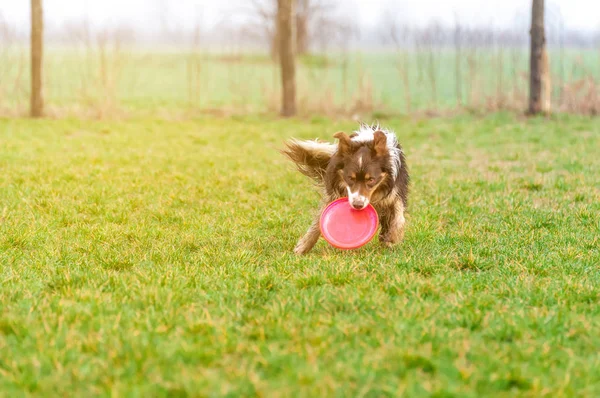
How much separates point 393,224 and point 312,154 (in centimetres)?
98

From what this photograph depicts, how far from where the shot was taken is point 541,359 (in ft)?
11.0

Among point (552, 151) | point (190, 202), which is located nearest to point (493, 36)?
point (552, 151)

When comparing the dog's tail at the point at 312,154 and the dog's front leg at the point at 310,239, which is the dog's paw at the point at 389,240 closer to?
the dog's front leg at the point at 310,239

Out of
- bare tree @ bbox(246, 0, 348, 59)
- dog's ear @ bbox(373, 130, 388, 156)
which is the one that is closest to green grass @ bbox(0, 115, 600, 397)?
dog's ear @ bbox(373, 130, 388, 156)

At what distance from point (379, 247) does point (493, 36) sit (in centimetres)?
1363

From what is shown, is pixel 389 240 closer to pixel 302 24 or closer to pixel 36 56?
pixel 36 56

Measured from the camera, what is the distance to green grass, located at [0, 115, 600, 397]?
10.3 ft

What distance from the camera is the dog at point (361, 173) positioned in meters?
5.16

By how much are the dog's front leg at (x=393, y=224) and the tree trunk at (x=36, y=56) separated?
12578 mm

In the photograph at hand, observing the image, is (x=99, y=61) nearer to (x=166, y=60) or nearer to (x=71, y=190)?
(x=71, y=190)

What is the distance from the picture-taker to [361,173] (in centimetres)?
513

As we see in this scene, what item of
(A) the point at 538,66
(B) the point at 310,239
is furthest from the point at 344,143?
(A) the point at 538,66

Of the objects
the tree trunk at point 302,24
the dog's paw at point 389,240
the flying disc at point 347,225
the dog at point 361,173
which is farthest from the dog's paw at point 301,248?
the tree trunk at point 302,24

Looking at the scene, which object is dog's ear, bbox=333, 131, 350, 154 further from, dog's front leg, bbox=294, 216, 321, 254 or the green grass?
the green grass
